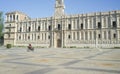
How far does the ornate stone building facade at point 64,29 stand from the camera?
47156 mm

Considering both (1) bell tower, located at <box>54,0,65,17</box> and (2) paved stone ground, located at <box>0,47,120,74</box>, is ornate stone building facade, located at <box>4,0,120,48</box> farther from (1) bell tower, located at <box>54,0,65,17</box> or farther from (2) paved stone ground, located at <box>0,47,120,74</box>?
(2) paved stone ground, located at <box>0,47,120,74</box>

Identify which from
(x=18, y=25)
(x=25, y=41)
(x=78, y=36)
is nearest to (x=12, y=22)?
(x=18, y=25)

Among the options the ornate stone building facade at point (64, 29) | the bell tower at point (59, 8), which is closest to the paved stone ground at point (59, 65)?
the ornate stone building facade at point (64, 29)

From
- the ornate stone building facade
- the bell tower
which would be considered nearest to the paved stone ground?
the ornate stone building facade

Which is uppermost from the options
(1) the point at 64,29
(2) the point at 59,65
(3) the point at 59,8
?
(3) the point at 59,8

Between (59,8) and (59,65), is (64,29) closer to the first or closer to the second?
(59,8)

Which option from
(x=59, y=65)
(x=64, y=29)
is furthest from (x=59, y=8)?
(x=59, y=65)

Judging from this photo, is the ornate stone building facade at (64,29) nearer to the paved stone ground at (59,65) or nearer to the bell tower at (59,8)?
the bell tower at (59,8)

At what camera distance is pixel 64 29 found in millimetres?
53781

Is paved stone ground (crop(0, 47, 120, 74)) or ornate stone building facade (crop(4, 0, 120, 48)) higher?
ornate stone building facade (crop(4, 0, 120, 48))

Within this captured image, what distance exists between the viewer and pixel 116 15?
46.7 m

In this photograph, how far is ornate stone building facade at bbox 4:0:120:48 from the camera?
47.2 meters

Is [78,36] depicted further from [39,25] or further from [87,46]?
[39,25]

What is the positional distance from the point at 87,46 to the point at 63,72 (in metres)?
42.3
